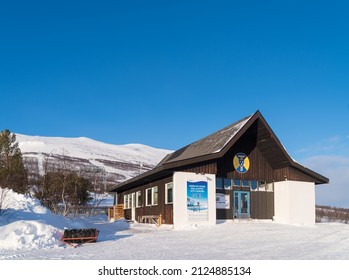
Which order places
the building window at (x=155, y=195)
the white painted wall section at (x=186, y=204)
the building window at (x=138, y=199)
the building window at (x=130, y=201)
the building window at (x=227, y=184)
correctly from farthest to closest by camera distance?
the building window at (x=130, y=201)
the building window at (x=138, y=199)
the building window at (x=155, y=195)
the building window at (x=227, y=184)
the white painted wall section at (x=186, y=204)

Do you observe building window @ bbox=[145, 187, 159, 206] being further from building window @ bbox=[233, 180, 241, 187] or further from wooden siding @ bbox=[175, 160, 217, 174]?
building window @ bbox=[233, 180, 241, 187]

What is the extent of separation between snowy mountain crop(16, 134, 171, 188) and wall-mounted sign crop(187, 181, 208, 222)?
40754 mm

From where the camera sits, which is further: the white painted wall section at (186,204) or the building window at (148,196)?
the building window at (148,196)

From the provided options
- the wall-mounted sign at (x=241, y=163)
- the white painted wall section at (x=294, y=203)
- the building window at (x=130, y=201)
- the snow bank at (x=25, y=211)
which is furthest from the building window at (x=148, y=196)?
the white painted wall section at (x=294, y=203)

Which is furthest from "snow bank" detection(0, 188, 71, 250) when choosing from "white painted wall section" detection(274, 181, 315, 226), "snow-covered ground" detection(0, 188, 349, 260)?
"white painted wall section" detection(274, 181, 315, 226)

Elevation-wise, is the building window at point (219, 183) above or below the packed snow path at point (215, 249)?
above

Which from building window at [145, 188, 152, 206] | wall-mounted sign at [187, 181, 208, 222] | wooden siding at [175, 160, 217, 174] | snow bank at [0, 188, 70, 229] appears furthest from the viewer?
building window at [145, 188, 152, 206]

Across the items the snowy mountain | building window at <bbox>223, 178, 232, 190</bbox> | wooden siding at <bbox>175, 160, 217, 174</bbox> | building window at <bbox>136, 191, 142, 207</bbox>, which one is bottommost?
building window at <bbox>136, 191, 142, 207</bbox>

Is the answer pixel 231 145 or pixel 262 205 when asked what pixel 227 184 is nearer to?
pixel 262 205

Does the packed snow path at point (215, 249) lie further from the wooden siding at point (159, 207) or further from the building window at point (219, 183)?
the building window at point (219, 183)

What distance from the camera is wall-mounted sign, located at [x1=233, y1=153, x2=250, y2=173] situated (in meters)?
22.9

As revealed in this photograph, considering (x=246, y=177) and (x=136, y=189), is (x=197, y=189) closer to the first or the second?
(x=246, y=177)

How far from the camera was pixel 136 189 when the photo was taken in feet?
93.0

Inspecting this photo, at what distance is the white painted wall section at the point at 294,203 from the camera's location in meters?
23.7
